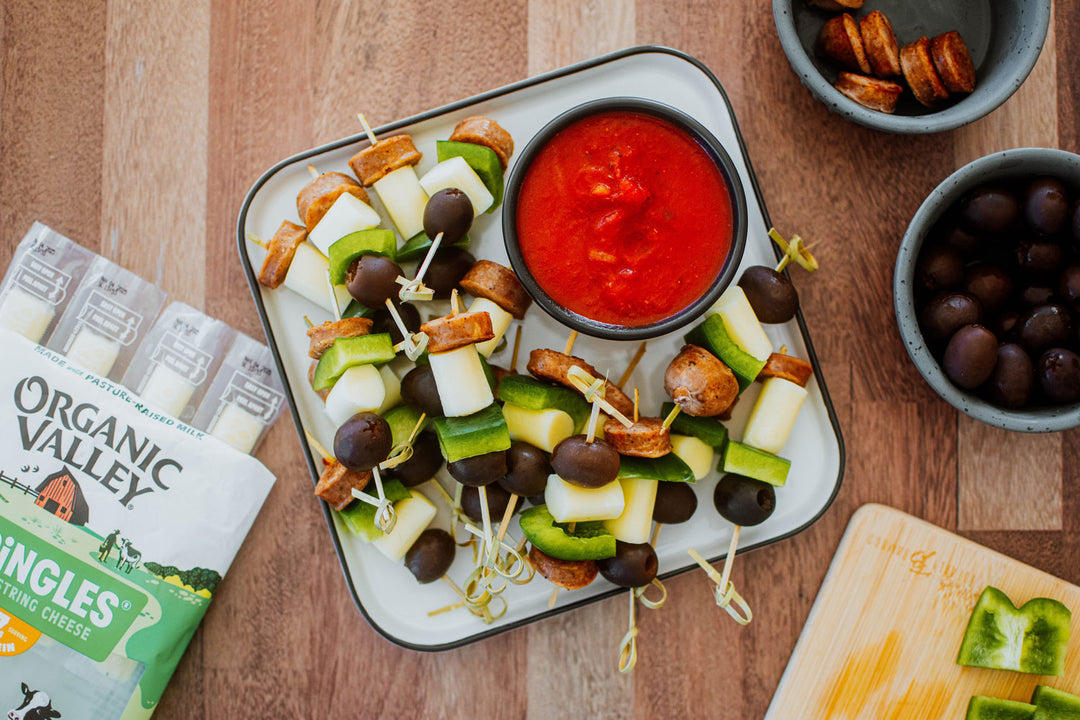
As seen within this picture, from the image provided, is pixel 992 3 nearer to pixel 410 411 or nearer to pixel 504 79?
pixel 504 79

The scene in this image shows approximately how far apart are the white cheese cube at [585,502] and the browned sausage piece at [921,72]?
1113 mm

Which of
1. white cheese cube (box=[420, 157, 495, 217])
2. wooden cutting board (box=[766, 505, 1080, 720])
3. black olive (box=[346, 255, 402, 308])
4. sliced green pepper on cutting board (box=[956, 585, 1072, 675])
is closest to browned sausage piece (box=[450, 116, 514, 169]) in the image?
white cheese cube (box=[420, 157, 495, 217])

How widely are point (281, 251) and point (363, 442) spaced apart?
0.49m

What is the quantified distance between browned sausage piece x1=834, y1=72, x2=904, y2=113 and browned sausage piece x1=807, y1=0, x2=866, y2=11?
→ 0.16m

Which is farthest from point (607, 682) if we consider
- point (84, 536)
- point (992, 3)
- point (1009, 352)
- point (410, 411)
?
point (992, 3)

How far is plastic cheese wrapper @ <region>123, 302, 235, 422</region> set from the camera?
1.88 meters

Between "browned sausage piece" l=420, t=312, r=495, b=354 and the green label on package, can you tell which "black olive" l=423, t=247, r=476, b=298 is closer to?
"browned sausage piece" l=420, t=312, r=495, b=354

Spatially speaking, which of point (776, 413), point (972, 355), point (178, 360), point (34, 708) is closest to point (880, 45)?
point (972, 355)

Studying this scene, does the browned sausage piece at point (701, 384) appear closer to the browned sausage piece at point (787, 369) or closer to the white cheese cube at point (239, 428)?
the browned sausage piece at point (787, 369)

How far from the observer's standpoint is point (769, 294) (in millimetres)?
1693

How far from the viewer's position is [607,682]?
1.90 m

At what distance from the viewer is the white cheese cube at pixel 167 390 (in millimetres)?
1874

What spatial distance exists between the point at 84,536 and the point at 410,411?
Answer: 864mm

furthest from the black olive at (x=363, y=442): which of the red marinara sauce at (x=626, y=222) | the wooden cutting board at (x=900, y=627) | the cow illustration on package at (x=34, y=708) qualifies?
the wooden cutting board at (x=900, y=627)
